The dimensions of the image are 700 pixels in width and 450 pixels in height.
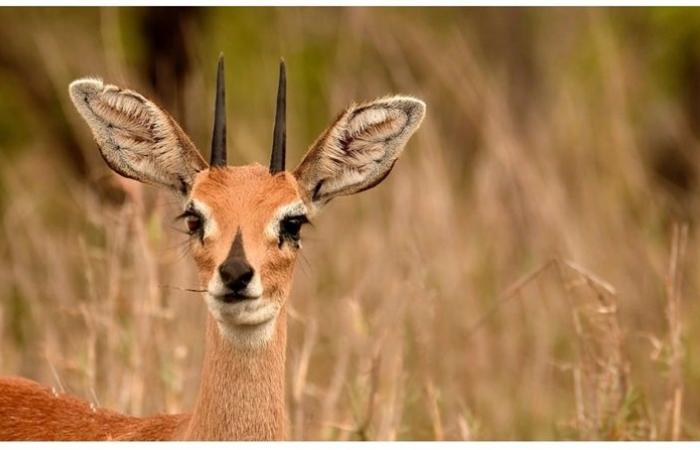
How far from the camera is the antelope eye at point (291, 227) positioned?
6.71 m

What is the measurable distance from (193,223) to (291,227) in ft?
1.13

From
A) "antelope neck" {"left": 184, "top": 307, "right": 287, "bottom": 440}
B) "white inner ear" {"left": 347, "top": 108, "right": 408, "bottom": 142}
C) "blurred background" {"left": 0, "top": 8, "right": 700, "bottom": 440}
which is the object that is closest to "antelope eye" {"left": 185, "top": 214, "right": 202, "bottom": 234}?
"antelope neck" {"left": 184, "top": 307, "right": 287, "bottom": 440}

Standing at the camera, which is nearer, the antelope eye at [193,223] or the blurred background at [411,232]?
the antelope eye at [193,223]

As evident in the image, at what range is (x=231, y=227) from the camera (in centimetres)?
664

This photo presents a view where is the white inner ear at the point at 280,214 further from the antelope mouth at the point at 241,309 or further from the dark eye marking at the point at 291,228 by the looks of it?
the antelope mouth at the point at 241,309

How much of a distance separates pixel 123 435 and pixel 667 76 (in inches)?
334

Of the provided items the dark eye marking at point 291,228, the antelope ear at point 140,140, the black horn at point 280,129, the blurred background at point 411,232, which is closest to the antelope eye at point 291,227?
the dark eye marking at point 291,228

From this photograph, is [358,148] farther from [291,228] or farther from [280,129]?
[280,129]

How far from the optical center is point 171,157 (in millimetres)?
7074

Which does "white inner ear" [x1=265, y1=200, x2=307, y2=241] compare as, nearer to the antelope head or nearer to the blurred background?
the antelope head

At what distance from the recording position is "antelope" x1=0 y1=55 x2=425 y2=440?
21.6 feet

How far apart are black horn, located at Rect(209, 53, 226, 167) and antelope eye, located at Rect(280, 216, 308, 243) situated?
0.37m

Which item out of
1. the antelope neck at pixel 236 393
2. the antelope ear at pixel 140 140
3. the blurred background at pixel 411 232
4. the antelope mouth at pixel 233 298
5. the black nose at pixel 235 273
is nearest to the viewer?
the black nose at pixel 235 273

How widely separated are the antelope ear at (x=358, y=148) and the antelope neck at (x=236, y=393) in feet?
1.68
